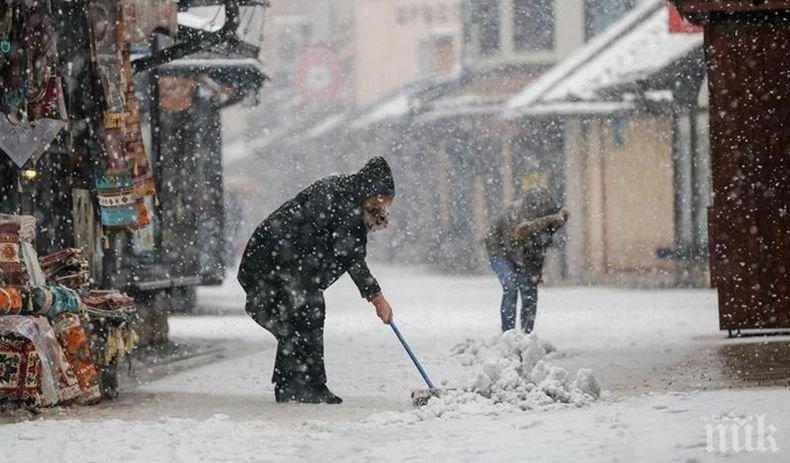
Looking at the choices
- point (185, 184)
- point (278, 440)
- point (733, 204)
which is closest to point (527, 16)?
point (185, 184)

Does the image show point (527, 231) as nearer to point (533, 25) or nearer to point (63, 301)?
point (63, 301)

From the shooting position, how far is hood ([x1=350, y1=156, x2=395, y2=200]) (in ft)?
33.4

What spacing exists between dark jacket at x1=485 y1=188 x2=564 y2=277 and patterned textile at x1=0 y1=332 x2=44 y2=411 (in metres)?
6.26

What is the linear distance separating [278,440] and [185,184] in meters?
13.0

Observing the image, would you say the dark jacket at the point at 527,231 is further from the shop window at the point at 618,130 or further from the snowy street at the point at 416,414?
the shop window at the point at 618,130

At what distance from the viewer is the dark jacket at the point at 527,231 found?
14859mm

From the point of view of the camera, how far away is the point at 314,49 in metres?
54.0

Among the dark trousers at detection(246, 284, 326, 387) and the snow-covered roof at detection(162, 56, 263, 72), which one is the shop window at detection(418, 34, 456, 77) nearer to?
the snow-covered roof at detection(162, 56, 263, 72)

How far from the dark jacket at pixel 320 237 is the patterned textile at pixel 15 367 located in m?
1.56

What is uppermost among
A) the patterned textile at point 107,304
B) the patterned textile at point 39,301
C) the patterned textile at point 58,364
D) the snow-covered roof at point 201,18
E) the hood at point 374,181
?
the snow-covered roof at point 201,18

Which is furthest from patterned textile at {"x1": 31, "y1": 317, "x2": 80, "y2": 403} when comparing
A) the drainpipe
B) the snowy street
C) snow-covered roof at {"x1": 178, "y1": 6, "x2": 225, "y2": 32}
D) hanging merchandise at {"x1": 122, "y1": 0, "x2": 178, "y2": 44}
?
→ snow-covered roof at {"x1": 178, "y1": 6, "x2": 225, "y2": 32}

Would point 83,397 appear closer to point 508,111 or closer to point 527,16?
point 508,111

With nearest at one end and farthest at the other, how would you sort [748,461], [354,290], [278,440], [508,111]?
[748,461], [278,440], [354,290], [508,111]

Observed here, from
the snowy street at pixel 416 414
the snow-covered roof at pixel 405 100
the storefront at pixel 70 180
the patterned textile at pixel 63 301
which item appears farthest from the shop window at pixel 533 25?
the patterned textile at pixel 63 301
